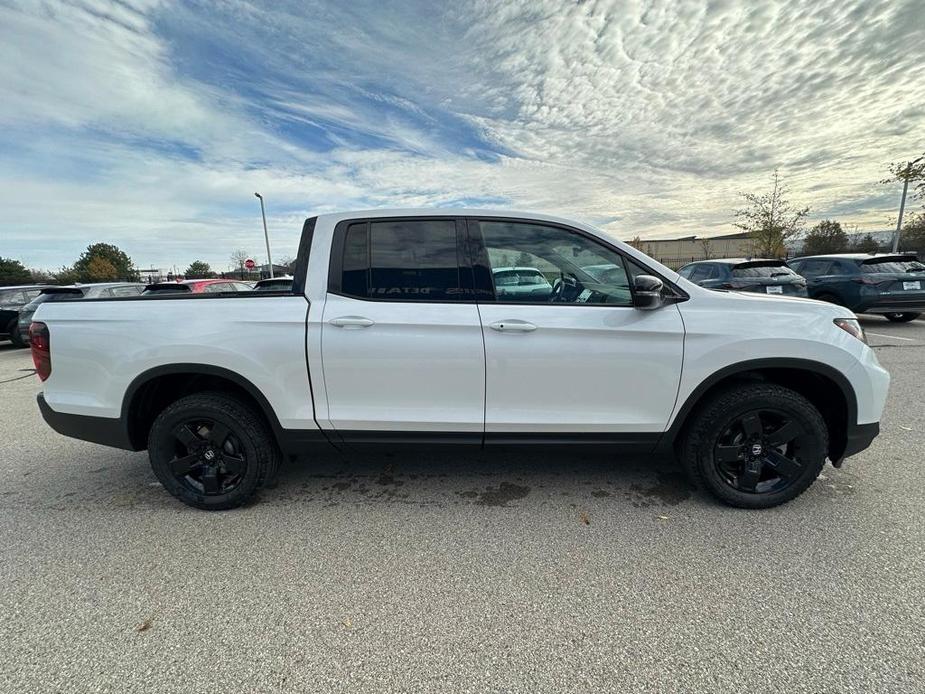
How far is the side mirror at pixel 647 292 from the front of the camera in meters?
2.42

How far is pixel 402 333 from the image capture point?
253 cm

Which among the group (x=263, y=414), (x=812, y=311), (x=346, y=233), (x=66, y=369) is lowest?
(x=263, y=414)

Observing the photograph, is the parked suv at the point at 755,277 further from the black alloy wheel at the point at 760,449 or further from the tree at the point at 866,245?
the tree at the point at 866,245

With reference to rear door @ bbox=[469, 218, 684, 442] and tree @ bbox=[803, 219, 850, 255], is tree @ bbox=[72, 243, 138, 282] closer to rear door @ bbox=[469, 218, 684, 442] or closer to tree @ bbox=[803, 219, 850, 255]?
rear door @ bbox=[469, 218, 684, 442]

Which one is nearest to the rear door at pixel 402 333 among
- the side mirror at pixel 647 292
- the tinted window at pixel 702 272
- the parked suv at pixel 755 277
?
the side mirror at pixel 647 292

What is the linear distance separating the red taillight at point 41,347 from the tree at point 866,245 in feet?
136

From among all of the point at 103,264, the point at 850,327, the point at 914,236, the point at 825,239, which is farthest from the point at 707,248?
the point at 103,264

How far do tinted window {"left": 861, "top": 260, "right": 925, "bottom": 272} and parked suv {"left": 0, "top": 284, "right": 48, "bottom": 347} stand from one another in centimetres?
1775

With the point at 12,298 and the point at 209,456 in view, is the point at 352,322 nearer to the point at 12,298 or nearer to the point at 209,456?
the point at 209,456

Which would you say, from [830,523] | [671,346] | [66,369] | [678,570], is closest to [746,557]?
[678,570]

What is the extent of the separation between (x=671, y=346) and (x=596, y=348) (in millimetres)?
427

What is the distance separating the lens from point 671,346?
2.53m

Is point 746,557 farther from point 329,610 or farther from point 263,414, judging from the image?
point 263,414

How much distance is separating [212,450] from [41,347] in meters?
1.24
